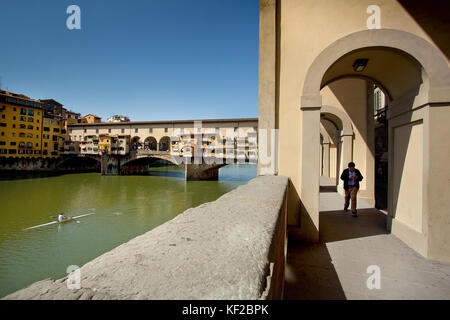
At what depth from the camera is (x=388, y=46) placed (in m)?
3.88

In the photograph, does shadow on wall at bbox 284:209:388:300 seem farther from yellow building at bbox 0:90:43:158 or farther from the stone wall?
yellow building at bbox 0:90:43:158

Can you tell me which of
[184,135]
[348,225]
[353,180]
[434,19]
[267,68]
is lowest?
[348,225]

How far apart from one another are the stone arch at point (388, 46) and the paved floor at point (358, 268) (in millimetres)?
2678

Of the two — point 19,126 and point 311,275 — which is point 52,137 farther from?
point 311,275

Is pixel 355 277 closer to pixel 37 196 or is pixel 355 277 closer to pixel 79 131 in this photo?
pixel 37 196

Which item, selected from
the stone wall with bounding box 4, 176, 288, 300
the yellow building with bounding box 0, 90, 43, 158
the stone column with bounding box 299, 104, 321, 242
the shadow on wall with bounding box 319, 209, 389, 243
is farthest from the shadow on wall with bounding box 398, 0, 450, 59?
the yellow building with bounding box 0, 90, 43, 158

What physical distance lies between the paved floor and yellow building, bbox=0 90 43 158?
55102 millimetres

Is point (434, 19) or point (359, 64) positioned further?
point (359, 64)

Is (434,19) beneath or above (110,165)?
above

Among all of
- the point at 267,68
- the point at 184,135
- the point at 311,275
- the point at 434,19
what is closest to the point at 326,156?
the point at 434,19

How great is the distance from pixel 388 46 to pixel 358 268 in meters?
3.85

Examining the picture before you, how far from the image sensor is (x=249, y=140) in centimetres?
3462

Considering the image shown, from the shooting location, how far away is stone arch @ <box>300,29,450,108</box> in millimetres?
3592

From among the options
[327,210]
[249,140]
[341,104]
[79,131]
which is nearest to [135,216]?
[327,210]
